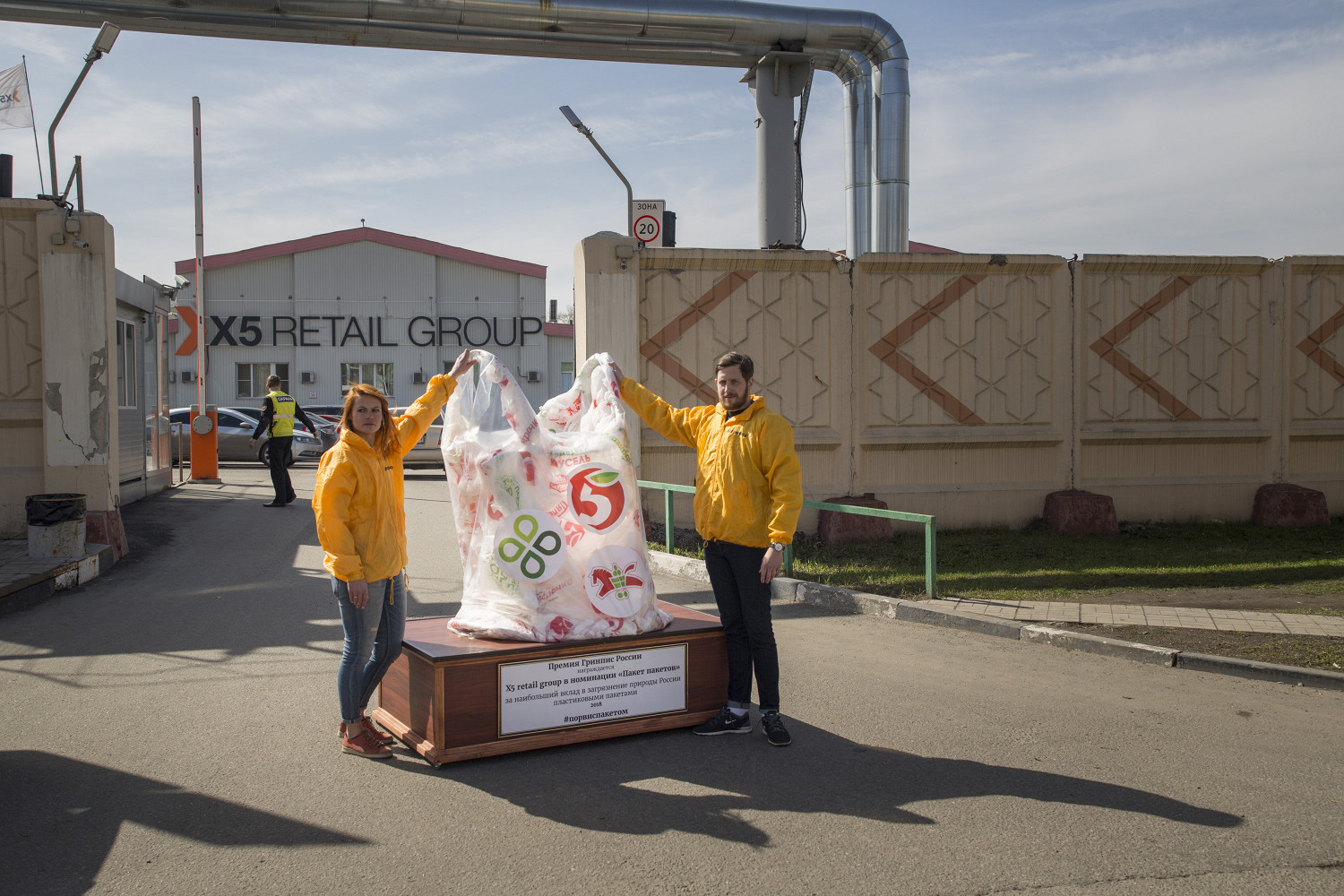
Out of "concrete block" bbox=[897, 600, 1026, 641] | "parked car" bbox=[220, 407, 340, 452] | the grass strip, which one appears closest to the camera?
"concrete block" bbox=[897, 600, 1026, 641]

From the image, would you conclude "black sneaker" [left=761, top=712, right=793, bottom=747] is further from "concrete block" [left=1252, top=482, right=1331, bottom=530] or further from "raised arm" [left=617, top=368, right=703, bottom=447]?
"concrete block" [left=1252, top=482, right=1331, bottom=530]

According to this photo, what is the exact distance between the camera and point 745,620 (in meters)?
5.01

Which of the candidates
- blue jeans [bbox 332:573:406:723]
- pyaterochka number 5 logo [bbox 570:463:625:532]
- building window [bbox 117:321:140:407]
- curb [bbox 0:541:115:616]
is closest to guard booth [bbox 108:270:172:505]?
building window [bbox 117:321:140:407]

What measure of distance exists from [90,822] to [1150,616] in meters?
6.84

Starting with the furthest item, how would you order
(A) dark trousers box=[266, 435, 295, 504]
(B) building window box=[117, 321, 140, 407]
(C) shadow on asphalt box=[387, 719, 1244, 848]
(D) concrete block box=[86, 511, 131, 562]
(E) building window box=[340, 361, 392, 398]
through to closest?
(E) building window box=[340, 361, 392, 398], (A) dark trousers box=[266, 435, 295, 504], (B) building window box=[117, 321, 140, 407], (D) concrete block box=[86, 511, 131, 562], (C) shadow on asphalt box=[387, 719, 1244, 848]

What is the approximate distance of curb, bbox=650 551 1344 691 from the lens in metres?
6.04

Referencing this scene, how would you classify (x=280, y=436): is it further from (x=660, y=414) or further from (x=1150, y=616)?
(x=1150, y=616)

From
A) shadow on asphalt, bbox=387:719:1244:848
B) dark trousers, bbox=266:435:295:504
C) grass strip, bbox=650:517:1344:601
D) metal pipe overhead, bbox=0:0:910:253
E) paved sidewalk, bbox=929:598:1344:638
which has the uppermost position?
metal pipe overhead, bbox=0:0:910:253

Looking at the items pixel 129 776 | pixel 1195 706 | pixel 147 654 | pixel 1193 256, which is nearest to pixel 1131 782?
pixel 1195 706

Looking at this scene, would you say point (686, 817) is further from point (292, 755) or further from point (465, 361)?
point (465, 361)

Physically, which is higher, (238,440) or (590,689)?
(238,440)

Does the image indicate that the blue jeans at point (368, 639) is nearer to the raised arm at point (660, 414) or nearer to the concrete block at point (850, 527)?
the raised arm at point (660, 414)

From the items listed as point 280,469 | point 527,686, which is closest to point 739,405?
point 527,686

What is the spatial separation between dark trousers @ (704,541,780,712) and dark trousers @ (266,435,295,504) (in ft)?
Answer: 35.1
